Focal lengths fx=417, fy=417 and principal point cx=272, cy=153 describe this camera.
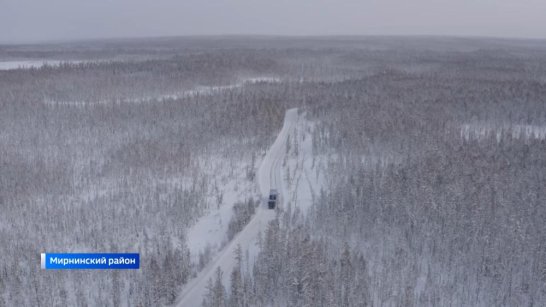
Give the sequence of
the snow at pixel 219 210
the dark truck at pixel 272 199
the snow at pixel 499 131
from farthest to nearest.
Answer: the snow at pixel 499 131 → the dark truck at pixel 272 199 → the snow at pixel 219 210

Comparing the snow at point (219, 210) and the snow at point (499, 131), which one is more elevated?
the snow at point (499, 131)

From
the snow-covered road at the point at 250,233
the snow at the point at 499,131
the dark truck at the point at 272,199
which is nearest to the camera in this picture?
the snow-covered road at the point at 250,233

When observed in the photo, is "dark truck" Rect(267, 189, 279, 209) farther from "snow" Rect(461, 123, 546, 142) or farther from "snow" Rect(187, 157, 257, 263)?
"snow" Rect(461, 123, 546, 142)

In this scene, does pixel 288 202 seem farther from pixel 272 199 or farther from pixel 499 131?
pixel 499 131

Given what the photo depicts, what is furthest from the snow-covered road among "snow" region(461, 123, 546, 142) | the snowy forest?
"snow" region(461, 123, 546, 142)

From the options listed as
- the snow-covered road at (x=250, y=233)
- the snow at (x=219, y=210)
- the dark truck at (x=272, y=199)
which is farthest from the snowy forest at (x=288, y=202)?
the dark truck at (x=272, y=199)

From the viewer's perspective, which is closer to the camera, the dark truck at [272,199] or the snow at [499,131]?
the dark truck at [272,199]

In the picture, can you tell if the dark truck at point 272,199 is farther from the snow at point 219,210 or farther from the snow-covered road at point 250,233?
the snow at point 219,210
